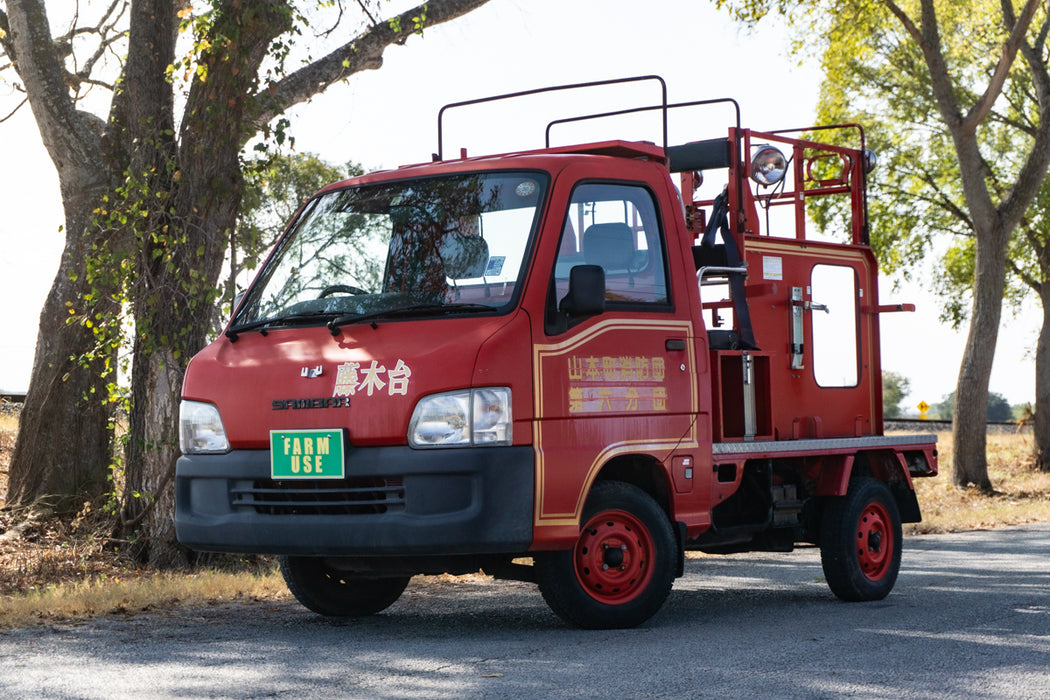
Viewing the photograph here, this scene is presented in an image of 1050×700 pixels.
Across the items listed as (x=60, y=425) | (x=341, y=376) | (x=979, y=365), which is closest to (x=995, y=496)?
(x=979, y=365)

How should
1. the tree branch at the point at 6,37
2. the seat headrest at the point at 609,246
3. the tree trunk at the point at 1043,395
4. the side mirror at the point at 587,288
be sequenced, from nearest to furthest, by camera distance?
the side mirror at the point at 587,288 → the seat headrest at the point at 609,246 → the tree branch at the point at 6,37 → the tree trunk at the point at 1043,395

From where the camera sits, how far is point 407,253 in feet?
25.4

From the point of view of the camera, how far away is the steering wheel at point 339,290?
7668mm

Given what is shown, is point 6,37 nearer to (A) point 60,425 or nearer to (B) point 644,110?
(A) point 60,425

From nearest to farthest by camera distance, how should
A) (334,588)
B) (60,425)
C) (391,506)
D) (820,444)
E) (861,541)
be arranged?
(391,506), (334,588), (820,444), (861,541), (60,425)

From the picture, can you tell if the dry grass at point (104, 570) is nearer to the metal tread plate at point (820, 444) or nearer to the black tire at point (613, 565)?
the black tire at point (613, 565)

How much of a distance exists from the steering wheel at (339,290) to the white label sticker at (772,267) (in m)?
2.94

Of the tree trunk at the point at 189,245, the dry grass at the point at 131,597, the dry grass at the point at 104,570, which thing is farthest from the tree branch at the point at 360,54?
the dry grass at the point at 131,597

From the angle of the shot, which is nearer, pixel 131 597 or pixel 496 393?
pixel 496 393

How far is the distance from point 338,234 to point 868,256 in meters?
4.08

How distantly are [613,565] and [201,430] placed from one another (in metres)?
2.32

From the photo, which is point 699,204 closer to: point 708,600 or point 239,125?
→ point 708,600

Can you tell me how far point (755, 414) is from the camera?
29.6 feet

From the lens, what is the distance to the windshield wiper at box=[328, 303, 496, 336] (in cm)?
718
